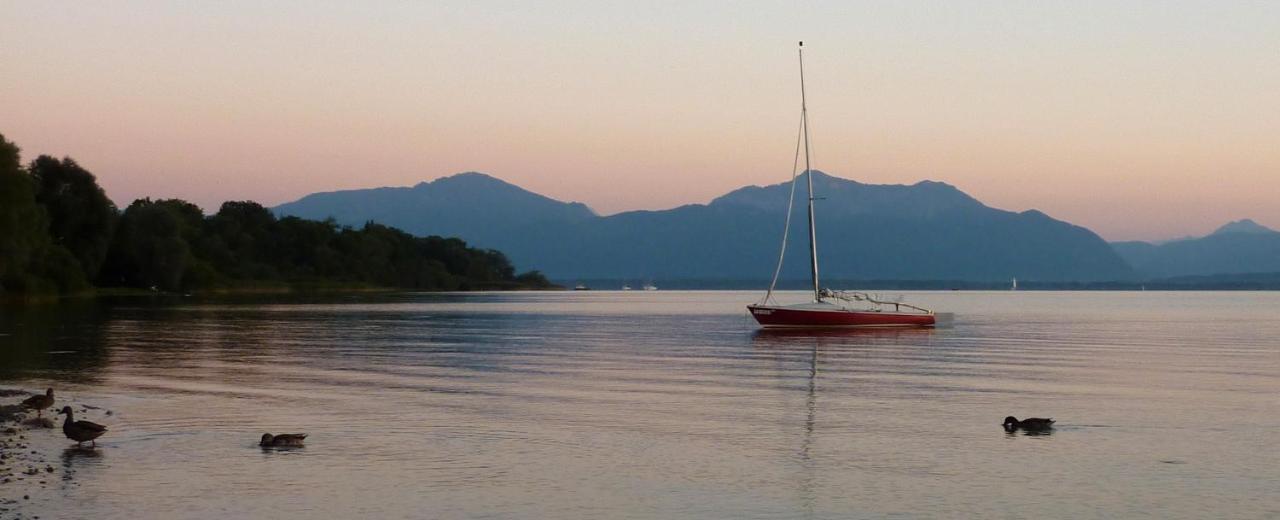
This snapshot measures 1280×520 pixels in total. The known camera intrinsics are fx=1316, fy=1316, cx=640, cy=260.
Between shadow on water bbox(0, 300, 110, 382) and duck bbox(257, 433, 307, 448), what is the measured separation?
60.8ft

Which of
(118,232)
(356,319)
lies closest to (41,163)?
(118,232)

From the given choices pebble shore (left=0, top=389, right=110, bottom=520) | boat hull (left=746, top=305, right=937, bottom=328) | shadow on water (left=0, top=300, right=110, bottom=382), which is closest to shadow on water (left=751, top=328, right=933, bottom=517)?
boat hull (left=746, top=305, right=937, bottom=328)

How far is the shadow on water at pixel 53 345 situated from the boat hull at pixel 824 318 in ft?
134

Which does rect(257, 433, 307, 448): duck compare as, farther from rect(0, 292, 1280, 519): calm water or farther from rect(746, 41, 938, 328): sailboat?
rect(746, 41, 938, 328): sailboat

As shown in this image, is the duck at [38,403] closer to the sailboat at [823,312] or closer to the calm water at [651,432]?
the calm water at [651,432]

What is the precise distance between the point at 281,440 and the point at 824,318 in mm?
63929

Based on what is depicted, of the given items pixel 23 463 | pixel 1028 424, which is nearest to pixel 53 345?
pixel 23 463

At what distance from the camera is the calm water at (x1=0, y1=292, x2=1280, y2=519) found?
23.0 metres

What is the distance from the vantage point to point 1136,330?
320ft

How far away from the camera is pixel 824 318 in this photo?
89.0 metres

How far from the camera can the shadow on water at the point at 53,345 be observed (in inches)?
1852

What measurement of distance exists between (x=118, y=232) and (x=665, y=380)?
142 meters

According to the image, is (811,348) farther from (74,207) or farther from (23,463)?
(74,207)

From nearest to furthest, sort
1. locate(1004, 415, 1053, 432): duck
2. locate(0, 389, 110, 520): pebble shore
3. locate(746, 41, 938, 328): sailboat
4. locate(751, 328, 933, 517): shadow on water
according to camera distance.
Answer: locate(0, 389, 110, 520): pebble shore < locate(751, 328, 933, 517): shadow on water < locate(1004, 415, 1053, 432): duck < locate(746, 41, 938, 328): sailboat
